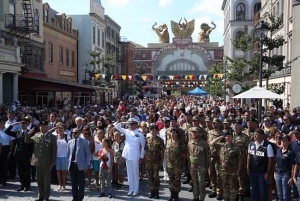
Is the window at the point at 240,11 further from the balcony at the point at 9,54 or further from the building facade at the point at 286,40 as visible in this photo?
the balcony at the point at 9,54

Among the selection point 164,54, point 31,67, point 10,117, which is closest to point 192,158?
point 10,117

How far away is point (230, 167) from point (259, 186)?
74 centimetres

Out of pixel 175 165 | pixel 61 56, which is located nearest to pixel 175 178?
pixel 175 165

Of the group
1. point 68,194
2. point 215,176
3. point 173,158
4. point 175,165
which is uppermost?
point 173,158

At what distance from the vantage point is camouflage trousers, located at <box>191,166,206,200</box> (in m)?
8.55

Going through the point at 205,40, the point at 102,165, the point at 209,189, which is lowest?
the point at 209,189

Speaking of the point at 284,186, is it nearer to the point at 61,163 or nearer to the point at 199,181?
the point at 199,181

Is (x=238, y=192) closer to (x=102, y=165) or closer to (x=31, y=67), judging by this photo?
(x=102, y=165)

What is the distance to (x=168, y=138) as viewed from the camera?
9.38 meters

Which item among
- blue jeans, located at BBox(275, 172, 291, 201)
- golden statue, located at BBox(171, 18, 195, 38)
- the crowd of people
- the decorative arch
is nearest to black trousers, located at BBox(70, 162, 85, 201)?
the crowd of people

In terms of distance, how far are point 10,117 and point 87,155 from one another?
401cm

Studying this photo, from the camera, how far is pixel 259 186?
26.1 ft

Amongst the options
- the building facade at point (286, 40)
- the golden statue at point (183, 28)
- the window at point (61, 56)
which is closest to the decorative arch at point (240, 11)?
the building facade at point (286, 40)

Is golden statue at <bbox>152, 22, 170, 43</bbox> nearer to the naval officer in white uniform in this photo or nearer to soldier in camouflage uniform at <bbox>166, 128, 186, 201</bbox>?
the naval officer in white uniform
